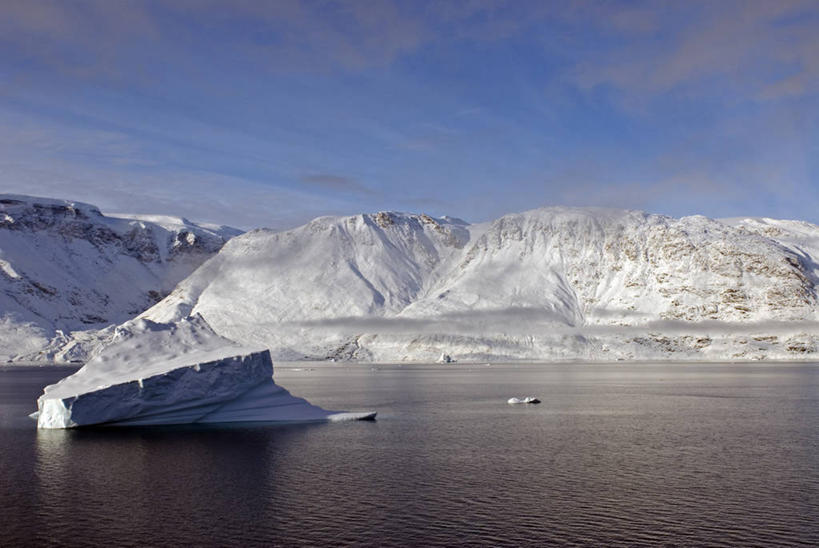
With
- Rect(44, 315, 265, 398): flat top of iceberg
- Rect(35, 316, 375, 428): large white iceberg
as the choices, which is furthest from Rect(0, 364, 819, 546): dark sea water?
Rect(44, 315, 265, 398): flat top of iceberg

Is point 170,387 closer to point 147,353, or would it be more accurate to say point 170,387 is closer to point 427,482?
point 147,353

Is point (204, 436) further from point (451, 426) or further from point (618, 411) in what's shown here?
point (618, 411)

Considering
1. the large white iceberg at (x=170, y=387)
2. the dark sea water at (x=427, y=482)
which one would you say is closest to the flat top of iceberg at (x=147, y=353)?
the large white iceberg at (x=170, y=387)

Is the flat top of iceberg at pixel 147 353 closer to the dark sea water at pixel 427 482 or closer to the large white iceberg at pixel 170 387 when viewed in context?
the large white iceberg at pixel 170 387

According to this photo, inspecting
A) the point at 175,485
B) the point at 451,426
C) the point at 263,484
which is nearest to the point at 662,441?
the point at 451,426

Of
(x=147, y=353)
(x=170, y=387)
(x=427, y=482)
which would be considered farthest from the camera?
Answer: (x=147, y=353)

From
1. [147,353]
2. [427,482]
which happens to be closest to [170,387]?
[147,353]
